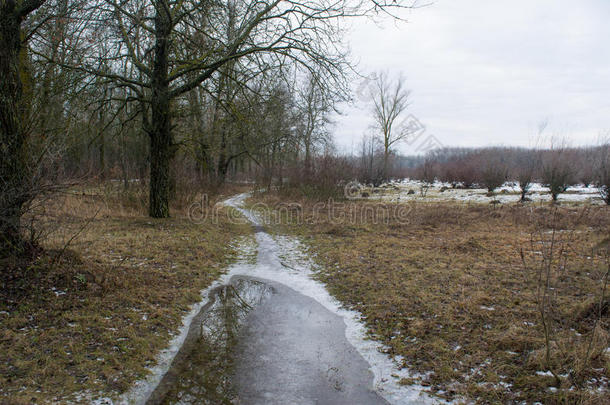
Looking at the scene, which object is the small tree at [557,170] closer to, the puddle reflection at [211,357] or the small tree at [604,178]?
the small tree at [604,178]

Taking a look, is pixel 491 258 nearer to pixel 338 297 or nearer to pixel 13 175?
pixel 338 297

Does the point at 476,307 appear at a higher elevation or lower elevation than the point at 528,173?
lower

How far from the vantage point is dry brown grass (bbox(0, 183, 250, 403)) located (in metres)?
3.30

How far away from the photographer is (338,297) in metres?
6.19

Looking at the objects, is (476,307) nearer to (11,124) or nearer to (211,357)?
(211,357)

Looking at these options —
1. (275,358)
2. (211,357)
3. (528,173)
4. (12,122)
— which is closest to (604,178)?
(528,173)

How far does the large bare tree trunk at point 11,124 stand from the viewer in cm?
473

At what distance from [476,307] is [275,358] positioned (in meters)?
2.97

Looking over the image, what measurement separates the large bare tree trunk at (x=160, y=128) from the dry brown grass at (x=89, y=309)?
313cm

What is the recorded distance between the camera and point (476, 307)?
509cm

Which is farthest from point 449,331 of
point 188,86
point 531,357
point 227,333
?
point 188,86

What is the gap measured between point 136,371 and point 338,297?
3.45 m

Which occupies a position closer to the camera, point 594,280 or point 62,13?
point 594,280

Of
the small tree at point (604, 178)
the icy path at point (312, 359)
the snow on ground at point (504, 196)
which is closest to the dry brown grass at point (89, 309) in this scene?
the icy path at point (312, 359)
